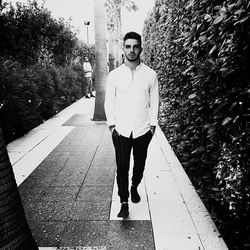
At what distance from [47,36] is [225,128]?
16.2 metres

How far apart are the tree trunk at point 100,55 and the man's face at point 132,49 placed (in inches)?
236

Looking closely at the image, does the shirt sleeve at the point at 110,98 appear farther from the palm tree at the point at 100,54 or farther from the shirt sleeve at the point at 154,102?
Result: the palm tree at the point at 100,54

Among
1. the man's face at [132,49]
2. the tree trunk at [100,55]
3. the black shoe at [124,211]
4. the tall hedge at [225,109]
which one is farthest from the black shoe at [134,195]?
the tree trunk at [100,55]

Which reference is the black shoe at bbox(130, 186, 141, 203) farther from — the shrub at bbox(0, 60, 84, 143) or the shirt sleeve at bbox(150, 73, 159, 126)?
the shrub at bbox(0, 60, 84, 143)

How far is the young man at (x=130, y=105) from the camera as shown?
3.09m

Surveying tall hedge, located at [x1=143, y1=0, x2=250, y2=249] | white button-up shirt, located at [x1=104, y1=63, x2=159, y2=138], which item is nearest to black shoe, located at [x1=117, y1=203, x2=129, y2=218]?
white button-up shirt, located at [x1=104, y1=63, x2=159, y2=138]

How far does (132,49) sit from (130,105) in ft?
2.05

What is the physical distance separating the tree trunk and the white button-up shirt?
5.89 m

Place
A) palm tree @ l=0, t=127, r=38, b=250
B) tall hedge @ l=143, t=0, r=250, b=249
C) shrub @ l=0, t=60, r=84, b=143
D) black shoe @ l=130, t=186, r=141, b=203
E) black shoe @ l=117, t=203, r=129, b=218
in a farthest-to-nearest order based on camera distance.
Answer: shrub @ l=0, t=60, r=84, b=143, black shoe @ l=130, t=186, r=141, b=203, black shoe @ l=117, t=203, r=129, b=218, tall hedge @ l=143, t=0, r=250, b=249, palm tree @ l=0, t=127, r=38, b=250

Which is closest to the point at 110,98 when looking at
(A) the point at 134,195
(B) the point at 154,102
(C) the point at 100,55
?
Answer: (B) the point at 154,102

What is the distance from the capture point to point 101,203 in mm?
3736

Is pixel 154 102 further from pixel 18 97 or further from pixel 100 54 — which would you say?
pixel 100 54

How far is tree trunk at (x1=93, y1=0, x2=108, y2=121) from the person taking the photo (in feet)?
28.5

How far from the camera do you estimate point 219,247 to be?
9.09 ft
